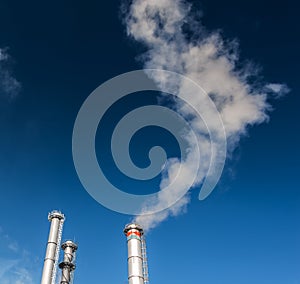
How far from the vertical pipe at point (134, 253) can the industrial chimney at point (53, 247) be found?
10.1 meters

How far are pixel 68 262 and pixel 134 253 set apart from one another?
1289 cm

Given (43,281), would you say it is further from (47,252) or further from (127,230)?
(127,230)

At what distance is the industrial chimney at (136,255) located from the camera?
3203 centimetres

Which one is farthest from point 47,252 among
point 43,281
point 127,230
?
point 127,230

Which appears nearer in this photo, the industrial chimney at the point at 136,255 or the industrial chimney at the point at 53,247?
the industrial chimney at the point at 136,255

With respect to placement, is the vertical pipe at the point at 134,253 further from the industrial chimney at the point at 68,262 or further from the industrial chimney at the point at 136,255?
the industrial chimney at the point at 68,262

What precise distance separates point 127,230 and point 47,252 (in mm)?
11027

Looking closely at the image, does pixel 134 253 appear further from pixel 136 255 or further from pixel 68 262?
pixel 68 262

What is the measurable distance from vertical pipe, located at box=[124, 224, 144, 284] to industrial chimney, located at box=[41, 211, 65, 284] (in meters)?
10.1

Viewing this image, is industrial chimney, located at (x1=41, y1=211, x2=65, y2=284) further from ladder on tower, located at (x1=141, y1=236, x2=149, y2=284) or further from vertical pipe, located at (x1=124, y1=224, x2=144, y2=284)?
ladder on tower, located at (x1=141, y1=236, x2=149, y2=284)

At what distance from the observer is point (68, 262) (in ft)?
138

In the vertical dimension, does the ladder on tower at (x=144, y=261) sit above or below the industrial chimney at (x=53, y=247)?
below

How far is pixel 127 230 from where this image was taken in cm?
3675

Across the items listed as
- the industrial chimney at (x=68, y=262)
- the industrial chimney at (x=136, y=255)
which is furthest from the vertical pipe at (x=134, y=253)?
the industrial chimney at (x=68, y=262)
